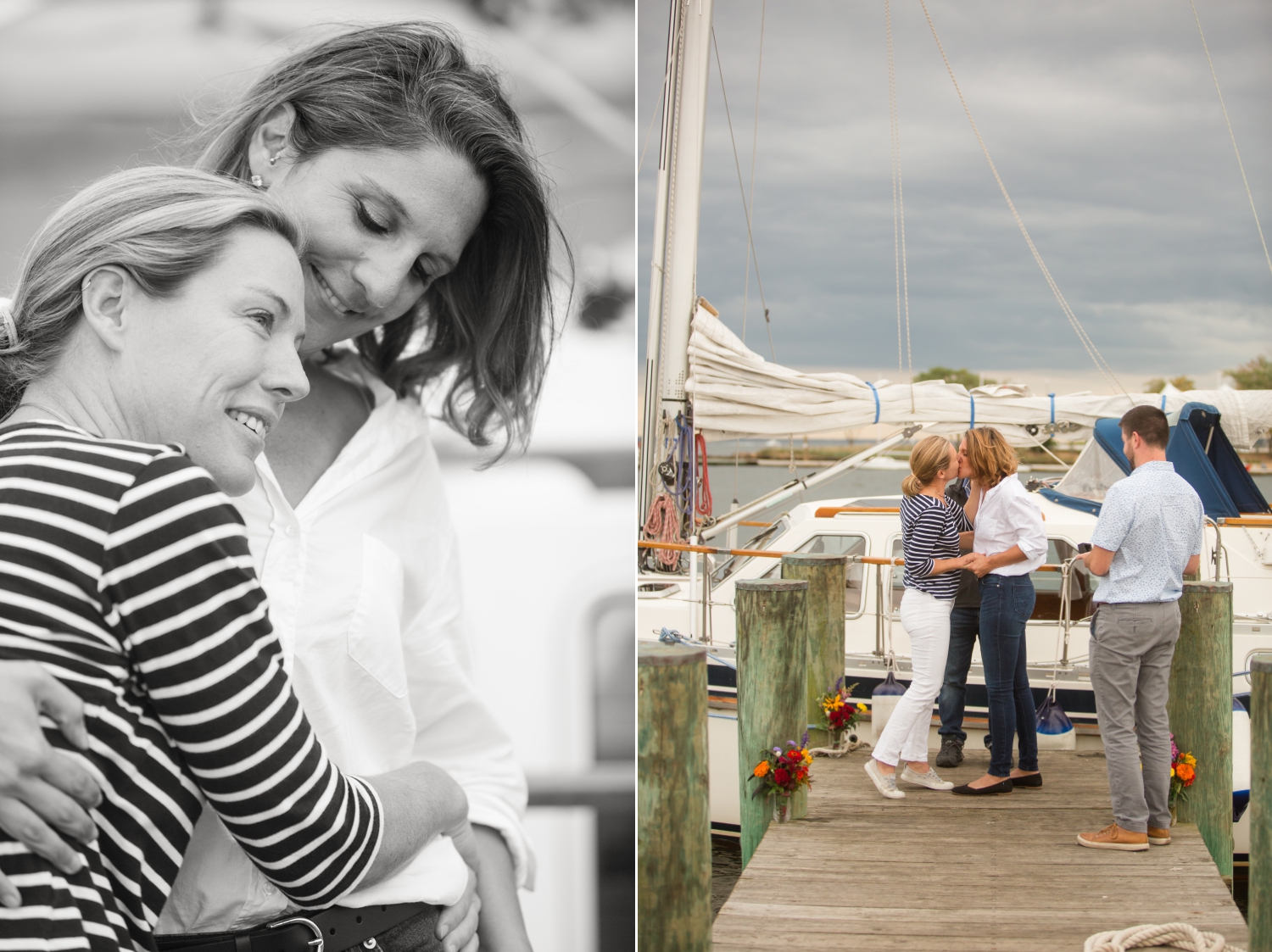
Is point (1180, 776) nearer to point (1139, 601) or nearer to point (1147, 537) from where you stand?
point (1139, 601)

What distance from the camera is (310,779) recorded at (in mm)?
869

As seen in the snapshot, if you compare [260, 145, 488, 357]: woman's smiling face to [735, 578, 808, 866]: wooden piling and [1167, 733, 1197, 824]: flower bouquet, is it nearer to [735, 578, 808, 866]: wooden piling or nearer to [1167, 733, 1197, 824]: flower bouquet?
[735, 578, 808, 866]: wooden piling

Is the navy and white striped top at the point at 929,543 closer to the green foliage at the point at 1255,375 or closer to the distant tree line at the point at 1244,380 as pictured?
the distant tree line at the point at 1244,380

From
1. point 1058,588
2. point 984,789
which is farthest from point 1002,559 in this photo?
point 1058,588

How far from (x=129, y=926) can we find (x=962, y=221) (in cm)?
1399

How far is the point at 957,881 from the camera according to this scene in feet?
8.89

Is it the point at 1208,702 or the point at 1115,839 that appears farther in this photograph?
the point at 1208,702

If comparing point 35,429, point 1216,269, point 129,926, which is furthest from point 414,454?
point 1216,269

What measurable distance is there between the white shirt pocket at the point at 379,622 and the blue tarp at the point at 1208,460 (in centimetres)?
368

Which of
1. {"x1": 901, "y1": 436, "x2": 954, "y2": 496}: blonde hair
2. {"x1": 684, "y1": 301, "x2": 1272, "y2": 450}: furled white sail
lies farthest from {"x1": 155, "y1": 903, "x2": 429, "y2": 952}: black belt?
{"x1": 684, "y1": 301, "x2": 1272, "y2": 450}: furled white sail

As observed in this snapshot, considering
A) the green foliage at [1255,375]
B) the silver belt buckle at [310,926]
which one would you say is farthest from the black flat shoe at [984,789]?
the green foliage at [1255,375]

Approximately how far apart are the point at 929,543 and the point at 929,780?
0.90 metres

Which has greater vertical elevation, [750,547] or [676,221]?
[676,221]

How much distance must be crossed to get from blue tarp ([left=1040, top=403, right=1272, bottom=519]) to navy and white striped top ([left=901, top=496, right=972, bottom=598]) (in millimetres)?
1419
